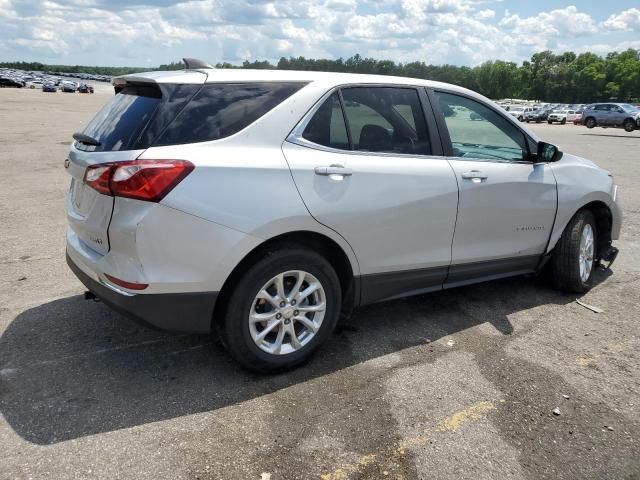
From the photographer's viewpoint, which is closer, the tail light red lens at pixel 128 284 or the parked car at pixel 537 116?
the tail light red lens at pixel 128 284

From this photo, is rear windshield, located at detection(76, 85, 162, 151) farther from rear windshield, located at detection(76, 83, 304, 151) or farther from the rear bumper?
the rear bumper

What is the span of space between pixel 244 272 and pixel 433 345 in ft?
5.18

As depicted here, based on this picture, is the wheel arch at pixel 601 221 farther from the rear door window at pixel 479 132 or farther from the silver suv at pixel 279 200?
the silver suv at pixel 279 200

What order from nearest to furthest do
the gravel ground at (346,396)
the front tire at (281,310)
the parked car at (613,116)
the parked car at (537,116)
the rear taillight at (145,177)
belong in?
the gravel ground at (346,396) < the rear taillight at (145,177) < the front tire at (281,310) < the parked car at (613,116) < the parked car at (537,116)

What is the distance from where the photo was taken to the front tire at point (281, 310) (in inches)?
129

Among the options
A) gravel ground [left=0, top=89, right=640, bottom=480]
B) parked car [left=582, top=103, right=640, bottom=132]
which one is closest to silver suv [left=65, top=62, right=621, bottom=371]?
gravel ground [left=0, top=89, right=640, bottom=480]

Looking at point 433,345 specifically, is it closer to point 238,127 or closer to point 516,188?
point 516,188

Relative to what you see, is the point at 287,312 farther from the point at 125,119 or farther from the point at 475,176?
the point at 475,176

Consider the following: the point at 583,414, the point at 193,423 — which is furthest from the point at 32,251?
the point at 583,414

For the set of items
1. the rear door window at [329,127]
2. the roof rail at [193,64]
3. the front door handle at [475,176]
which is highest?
the roof rail at [193,64]

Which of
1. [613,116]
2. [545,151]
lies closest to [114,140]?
[545,151]

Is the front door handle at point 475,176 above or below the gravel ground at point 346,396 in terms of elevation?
above

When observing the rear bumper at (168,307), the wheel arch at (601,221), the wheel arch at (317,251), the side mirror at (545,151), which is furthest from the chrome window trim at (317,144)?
the wheel arch at (601,221)

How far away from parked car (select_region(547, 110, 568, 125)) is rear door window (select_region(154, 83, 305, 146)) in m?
50.1
